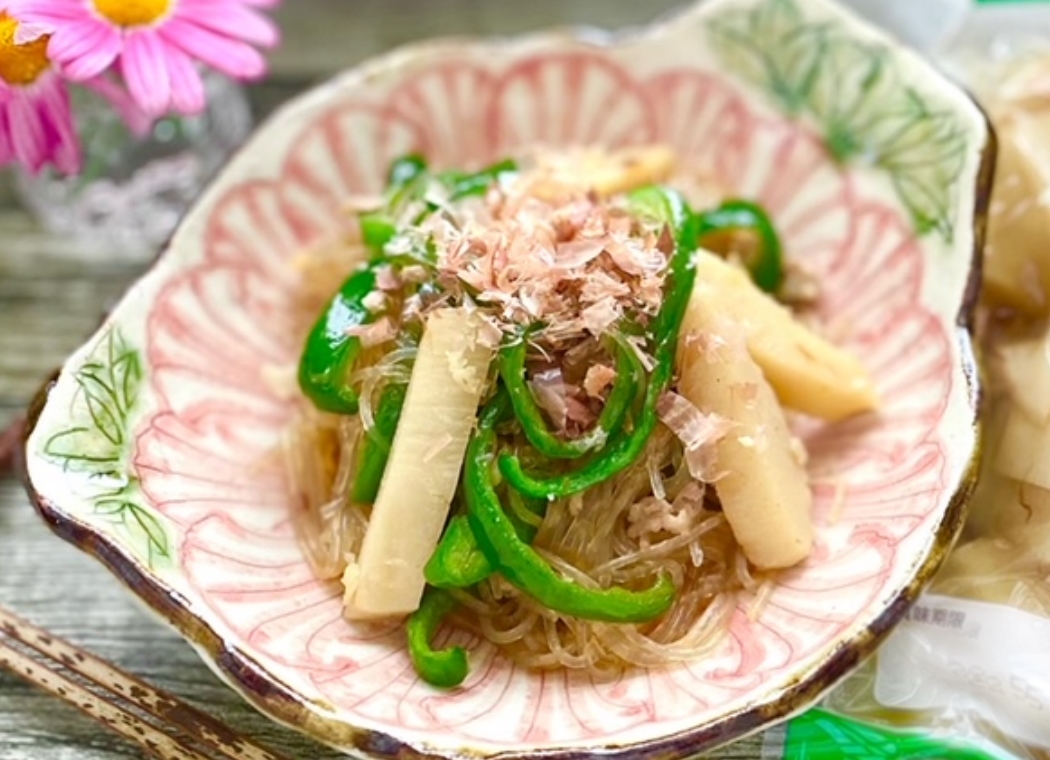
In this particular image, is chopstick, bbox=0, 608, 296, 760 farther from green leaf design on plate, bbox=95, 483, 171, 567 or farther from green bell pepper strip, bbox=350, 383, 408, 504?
green bell pepper strip, bbox=350, 383, 408, 504

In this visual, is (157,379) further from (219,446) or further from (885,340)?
(885,340)

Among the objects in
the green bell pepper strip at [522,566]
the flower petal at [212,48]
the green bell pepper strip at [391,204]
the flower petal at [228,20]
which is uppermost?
the flower petal at [228,20]

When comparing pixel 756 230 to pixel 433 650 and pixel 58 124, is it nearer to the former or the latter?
pixel 433 650

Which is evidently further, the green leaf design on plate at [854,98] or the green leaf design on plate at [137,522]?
the green leaf design on plate at [854,98]

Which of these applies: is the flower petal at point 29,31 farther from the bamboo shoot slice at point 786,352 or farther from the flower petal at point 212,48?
the bamboo shoot slice at point 786,352

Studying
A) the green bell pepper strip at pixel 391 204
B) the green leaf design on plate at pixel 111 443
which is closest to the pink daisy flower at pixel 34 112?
the green leaf design on plate at pixel 111 443

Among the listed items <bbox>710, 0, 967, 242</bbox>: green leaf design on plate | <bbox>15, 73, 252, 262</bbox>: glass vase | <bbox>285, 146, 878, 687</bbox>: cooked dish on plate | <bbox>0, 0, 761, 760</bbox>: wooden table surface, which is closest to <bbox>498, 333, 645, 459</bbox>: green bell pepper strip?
<bbox>285, 146, 878, 687</bbox>: cooked dish on plate
